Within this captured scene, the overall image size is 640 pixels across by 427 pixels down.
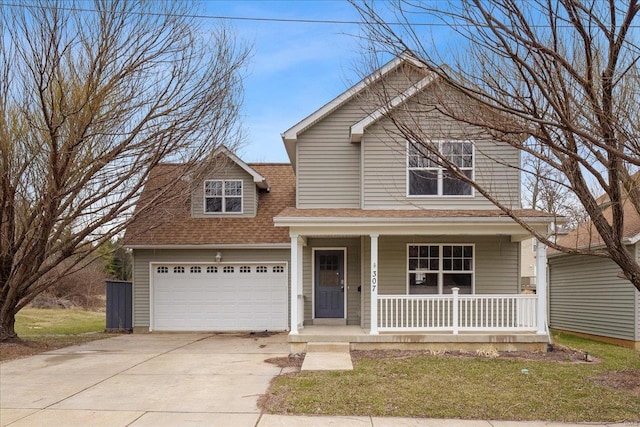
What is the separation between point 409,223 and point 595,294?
358 inches

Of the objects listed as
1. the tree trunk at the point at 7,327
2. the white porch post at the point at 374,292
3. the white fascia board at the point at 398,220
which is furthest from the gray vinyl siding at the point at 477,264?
the tree trunk at the point at 7,327

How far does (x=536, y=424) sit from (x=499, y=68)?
537 centimetres

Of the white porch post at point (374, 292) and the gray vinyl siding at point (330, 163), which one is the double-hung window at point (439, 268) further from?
the gray vinyl siding at point (330, 163)

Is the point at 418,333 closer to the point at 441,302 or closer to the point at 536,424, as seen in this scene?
the point at 441,302

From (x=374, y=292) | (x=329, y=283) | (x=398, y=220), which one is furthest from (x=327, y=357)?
(x=329, y=283)

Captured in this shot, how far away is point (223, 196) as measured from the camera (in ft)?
56.8

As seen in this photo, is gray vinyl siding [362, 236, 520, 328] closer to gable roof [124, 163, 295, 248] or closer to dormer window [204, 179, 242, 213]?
gable roof [124, 163, 295, 248]

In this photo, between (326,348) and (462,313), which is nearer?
(326,348)

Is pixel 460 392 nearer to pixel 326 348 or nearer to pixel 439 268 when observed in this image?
pixel 326 348

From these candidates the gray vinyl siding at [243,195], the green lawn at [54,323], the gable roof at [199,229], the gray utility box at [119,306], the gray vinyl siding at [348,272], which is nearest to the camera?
the gray vinyl siding at [348,272]

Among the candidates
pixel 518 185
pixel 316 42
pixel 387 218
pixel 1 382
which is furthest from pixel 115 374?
pixel 518 185

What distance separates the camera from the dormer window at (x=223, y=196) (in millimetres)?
17266

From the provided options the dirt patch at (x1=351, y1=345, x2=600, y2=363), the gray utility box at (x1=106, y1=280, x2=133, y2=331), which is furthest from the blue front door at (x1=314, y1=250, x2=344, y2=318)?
the gray utility box at (x1=106, y1=280, x2=133, y2=331)

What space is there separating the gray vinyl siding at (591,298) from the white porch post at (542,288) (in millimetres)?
4912
